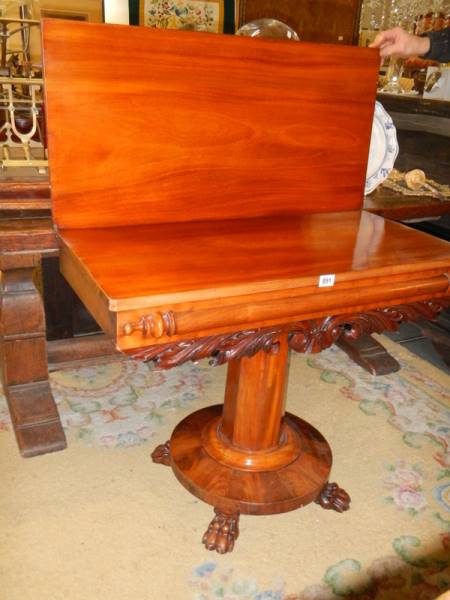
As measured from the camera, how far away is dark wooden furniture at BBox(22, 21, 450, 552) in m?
0.87

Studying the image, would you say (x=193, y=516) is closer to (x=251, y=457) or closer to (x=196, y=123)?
(x=251, y=457)

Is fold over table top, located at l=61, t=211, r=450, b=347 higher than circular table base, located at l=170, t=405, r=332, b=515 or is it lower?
higher

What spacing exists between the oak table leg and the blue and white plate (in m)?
0.94

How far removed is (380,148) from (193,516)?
104 centimetres

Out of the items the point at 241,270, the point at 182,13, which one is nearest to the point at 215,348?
the point at 241,270

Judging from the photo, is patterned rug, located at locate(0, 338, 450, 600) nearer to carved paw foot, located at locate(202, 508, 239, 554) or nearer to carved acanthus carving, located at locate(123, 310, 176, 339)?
carved paw foot, located at locate(202, 508, 239, 554)

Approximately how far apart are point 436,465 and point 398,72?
161cm

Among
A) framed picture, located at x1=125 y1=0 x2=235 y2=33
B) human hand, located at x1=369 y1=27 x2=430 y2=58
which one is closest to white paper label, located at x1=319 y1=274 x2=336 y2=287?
human hand, located at x1=369 y1=27 x2=430 y2=58

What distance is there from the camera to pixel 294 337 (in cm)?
104

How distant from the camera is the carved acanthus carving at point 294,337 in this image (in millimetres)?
884

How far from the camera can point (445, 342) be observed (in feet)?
6.51

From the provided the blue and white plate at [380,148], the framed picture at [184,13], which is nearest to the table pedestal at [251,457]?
the blue and white plate at [380,148]

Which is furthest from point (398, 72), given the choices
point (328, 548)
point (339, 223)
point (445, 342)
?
point (328, 548)

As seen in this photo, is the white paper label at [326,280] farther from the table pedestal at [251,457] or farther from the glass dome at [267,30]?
the glass dome at [267,30]
